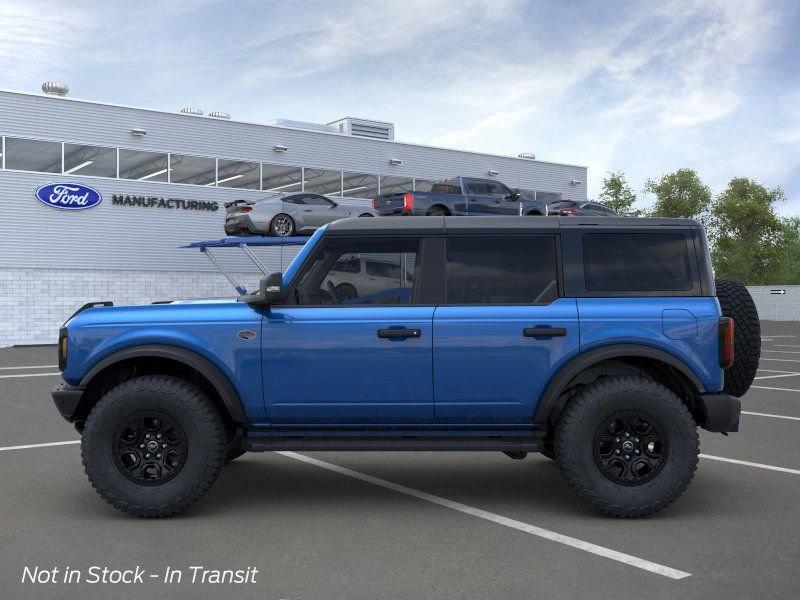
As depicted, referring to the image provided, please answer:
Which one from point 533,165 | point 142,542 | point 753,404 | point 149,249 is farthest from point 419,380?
point 533,165

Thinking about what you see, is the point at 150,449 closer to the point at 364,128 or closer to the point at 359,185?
the point at 359,185

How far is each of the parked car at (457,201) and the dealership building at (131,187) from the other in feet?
42.4

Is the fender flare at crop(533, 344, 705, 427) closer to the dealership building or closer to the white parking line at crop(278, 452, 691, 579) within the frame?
the white parking line at crop(278, 452, 691, 579)

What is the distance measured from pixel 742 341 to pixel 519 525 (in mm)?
2118

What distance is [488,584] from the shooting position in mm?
4273

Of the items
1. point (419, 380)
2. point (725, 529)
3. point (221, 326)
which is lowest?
point (725, 529)

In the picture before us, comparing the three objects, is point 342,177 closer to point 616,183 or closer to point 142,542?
point 142,542

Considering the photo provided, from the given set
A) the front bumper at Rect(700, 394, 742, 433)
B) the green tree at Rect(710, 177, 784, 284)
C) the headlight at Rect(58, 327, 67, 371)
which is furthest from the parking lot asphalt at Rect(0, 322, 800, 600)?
the green tree at Rect(710, 177, 784, 284)

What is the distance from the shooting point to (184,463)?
5.65m

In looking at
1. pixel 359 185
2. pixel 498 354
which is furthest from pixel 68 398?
pixel 359 185

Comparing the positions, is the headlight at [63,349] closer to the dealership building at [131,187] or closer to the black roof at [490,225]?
the black roof at [490,225]

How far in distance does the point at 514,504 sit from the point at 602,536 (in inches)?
37.4

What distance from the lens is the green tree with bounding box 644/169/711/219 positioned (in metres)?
75.5

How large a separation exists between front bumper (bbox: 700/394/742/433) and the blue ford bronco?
1cm
